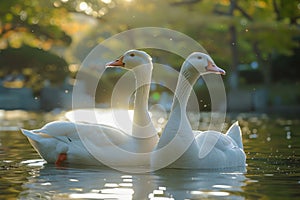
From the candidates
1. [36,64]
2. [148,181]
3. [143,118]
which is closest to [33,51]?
[36,64]

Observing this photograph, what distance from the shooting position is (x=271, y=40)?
33.1 metres

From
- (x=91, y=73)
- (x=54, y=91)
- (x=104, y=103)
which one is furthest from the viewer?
(x=91, y=73)

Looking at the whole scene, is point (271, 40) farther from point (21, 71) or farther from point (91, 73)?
point (21, 71)

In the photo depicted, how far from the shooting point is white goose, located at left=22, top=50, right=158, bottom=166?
8.78 m

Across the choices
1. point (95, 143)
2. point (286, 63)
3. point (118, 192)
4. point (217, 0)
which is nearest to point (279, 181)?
point (118, 192)

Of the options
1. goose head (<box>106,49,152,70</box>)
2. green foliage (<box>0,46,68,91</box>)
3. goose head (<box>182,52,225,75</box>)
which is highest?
green foliage (<box>0,46,68,91</box>)

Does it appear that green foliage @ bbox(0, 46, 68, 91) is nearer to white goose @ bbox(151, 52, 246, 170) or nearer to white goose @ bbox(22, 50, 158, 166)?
white goose @ bbox(22, 50, 158, 166)

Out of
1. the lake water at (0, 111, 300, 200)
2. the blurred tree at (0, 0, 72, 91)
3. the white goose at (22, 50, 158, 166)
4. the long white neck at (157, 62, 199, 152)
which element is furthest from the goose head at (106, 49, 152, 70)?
the blurred tree at (0, 0, 72, 91)

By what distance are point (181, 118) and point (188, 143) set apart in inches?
12.9

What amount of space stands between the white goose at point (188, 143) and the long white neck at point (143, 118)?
0.49 meters

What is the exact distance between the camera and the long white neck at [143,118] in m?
8.86

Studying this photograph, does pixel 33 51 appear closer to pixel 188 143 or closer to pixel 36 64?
pixel 36 64

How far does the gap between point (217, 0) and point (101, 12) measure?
33.0 feet

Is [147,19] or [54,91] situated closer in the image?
[54,91]
